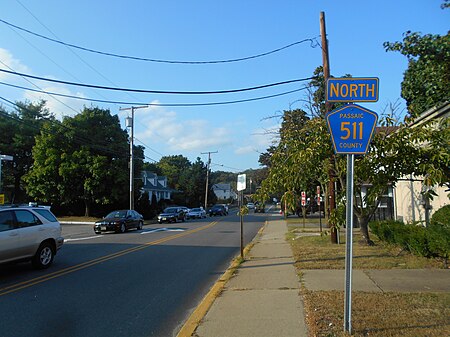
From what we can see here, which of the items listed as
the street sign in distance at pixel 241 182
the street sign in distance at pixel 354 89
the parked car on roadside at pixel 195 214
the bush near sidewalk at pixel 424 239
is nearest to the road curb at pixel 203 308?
the street sign in distance at pixel 354 89

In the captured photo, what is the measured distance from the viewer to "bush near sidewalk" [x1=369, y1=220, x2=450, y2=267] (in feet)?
30.3

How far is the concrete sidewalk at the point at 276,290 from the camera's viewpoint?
220 inches

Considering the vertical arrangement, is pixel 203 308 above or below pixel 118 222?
below

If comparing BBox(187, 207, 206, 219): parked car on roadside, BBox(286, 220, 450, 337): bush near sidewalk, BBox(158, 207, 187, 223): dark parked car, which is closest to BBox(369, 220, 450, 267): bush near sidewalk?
BBox(286, 220, 450, 337): bush near sidewalk

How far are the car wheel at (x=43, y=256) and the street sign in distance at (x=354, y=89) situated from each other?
28.2ft

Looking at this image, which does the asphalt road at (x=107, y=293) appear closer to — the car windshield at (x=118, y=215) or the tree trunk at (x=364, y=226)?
the tree trunk at (x=364, y=226)

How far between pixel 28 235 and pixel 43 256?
0.85m

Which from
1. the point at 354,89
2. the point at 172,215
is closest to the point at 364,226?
the point at 354,89

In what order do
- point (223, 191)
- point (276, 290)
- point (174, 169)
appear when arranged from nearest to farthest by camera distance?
point (276, 290)
point (174, 169)
point (223, 191)

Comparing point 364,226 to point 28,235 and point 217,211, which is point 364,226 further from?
point 217,211

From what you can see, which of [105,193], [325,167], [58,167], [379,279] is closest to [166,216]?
[105,193]

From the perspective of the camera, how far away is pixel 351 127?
532 cm

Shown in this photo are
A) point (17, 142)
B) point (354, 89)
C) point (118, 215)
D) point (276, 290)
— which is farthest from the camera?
point (17, 142)

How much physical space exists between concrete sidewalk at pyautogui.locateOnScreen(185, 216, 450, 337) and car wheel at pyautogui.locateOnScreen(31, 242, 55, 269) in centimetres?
502
